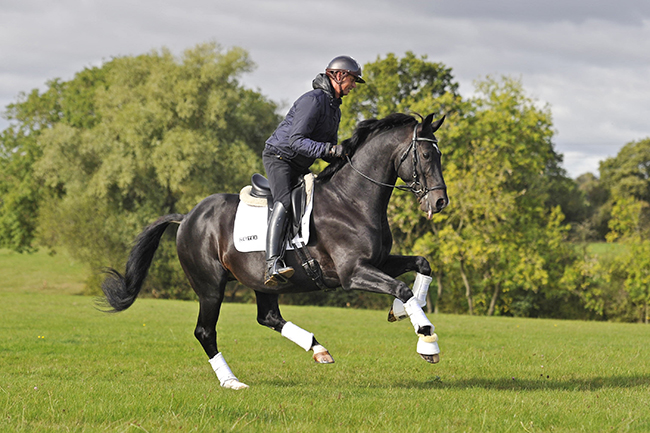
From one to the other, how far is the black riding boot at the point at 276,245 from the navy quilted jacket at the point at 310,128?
682mm

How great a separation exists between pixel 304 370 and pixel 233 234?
2634 mm

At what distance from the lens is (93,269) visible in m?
37.9

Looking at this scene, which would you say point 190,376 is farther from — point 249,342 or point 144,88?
point 144,88

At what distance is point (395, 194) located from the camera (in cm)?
3438

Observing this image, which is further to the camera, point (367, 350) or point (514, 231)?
point (514, 231)

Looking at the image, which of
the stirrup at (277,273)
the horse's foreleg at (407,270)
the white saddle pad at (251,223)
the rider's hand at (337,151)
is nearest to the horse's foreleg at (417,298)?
the horse's foreleg at (407,270)

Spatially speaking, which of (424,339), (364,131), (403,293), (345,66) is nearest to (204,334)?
(403,293)

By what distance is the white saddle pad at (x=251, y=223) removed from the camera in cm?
772

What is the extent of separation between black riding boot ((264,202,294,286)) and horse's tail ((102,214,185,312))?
7.41 ft

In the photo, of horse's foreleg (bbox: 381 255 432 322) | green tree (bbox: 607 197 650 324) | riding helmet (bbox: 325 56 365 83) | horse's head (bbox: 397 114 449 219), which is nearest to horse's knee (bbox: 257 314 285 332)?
horse's foreleg (bbox: 381 255 432 322)

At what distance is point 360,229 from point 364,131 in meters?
1.25

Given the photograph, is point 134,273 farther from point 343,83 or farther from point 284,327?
point 343,83

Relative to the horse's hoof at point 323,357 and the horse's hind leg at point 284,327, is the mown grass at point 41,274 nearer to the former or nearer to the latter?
the horse's hind leg at point 284,327

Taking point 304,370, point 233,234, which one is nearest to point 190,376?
point 304,370
